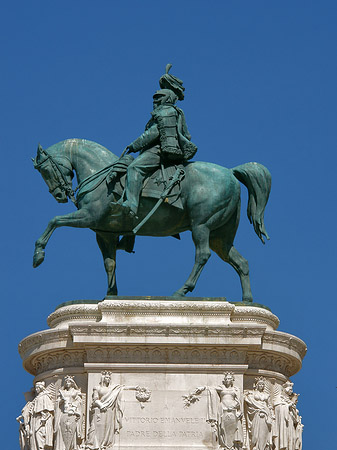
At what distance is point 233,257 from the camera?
38000mm

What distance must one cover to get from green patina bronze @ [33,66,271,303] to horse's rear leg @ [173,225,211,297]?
0.02m

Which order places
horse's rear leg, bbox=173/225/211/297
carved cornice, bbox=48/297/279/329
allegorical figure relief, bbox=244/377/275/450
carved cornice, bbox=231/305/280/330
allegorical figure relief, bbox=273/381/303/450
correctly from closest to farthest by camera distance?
allegorical figure relief, bbox=244/377/275/450
allegorical figure relief, bbox=273/381/303/450
carved cornice, bbox=48/297/279/329
carved cornice, bbox=231/305/280/330
horse's rear leg, bbox=173/225/211/297

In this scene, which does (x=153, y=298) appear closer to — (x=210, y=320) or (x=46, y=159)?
(x=210, y=320)

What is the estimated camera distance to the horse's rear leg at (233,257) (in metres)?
37.8

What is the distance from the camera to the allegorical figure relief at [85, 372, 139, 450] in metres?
34.6

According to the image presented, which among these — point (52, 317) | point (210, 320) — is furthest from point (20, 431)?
point (210, 320)

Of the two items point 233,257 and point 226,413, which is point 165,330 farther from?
point 233,257

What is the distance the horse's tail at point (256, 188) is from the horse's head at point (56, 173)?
13.4ft

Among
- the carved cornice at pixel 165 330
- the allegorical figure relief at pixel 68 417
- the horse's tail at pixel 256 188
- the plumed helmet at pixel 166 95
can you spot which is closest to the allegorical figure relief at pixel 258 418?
the carved cornice at pixel 165 330

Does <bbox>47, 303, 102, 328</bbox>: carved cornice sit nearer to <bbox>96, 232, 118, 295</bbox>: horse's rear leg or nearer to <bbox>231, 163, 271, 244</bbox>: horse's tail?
<bbox>96, 232, 118, 295</bbox>: horse's rear leg

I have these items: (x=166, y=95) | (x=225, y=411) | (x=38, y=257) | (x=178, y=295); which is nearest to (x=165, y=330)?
(x=178, y=295)

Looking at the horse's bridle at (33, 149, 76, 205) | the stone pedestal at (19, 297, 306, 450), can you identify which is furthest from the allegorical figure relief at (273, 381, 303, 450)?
the horse's bridle at (33, 149, 76, 205)

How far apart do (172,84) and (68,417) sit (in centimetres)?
900

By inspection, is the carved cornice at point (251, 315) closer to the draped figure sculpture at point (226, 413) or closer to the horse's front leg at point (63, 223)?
the draped figure sculpture at point (226, 413)
